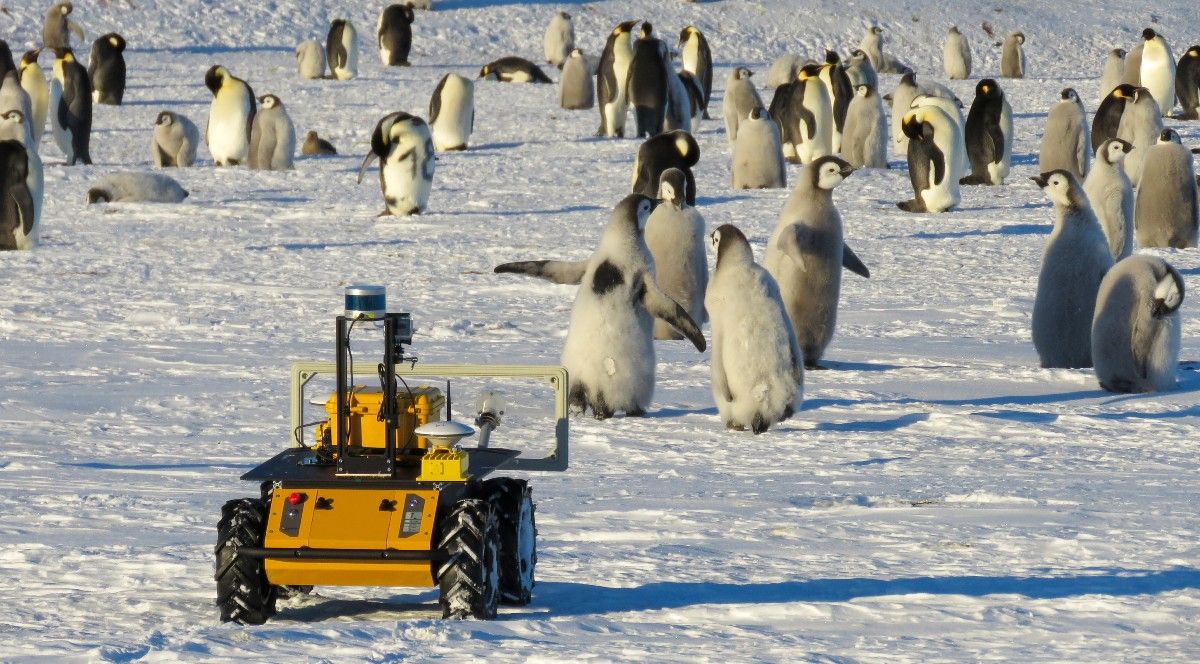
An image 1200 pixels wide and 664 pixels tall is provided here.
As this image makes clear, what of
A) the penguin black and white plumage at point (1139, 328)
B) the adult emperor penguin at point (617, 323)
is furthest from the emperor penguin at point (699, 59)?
Answer: the adult emperor penguin at point (617, 323)

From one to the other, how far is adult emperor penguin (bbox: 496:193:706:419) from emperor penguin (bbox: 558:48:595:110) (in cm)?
1841

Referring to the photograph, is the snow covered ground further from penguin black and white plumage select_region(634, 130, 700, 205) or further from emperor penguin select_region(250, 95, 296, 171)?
emperor penguin select_region(250, 95, 296, 171)

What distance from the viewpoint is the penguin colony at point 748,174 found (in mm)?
7758

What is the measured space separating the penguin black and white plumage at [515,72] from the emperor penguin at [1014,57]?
826 centimetres

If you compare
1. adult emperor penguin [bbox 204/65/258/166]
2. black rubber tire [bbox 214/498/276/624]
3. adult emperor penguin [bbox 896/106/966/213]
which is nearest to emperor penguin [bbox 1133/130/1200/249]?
adult emperor penguin [bbox 896/106/966/213]

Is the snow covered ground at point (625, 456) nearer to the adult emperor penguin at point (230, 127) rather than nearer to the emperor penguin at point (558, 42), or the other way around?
the adult emperor penguin at point (230, 127)

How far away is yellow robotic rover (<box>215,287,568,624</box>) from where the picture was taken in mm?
4297

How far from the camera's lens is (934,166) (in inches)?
639

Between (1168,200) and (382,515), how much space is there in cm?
1068

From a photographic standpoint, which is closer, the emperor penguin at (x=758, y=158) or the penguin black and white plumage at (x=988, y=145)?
the emperor penguin at (x=758, y=158)

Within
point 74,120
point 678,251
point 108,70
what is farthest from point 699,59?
point 678,251

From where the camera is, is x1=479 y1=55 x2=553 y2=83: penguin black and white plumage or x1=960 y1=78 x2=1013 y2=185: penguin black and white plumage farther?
x1=479 y1=55 x2=553 y2=83: penguin black and white plumage

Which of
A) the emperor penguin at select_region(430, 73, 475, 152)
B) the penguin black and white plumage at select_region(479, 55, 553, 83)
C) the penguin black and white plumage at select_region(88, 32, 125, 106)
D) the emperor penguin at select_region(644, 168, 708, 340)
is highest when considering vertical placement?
the penguin black and white plumage at select_region(479, 55, 553, 83)

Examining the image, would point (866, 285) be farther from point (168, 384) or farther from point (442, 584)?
point (442, 584)
